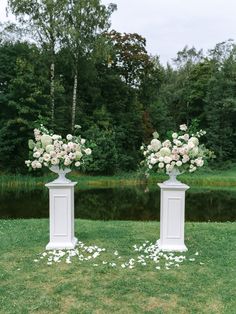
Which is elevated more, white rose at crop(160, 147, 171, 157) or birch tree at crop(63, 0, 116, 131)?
birch tree at crop(63, 0, 116, 131)

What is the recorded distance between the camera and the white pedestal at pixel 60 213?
6113mm

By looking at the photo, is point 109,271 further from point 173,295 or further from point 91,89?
point 91,89

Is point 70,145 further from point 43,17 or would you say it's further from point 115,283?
point 43,17

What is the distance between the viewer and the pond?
40.6 ft

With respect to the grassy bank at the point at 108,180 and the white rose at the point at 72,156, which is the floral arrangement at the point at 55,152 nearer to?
the white rose at the point at 72,156

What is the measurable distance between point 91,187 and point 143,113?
8.92 m

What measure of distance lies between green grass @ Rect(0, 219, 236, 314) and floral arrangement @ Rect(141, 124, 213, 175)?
128cm

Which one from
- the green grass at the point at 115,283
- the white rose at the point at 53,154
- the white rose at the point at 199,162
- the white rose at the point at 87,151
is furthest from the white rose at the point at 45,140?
the white rose at the point at 199,162

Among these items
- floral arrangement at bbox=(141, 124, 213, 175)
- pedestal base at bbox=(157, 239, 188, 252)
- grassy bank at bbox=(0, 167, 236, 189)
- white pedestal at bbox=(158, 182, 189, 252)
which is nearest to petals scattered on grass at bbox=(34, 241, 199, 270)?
pedestal base at bbox=(157, 239, 188, 252)

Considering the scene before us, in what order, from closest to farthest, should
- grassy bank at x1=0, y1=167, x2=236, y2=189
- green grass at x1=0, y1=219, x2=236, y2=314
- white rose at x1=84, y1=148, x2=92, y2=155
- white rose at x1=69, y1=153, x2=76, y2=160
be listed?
1. green grass at x1=0, y1=219, x2=236, y2=314
2. white rose at x1=69, y1=153, x2=76, y2=160
3. white rose at x1=84, y1=148, x2=92, y2=155
4. grassy bank at x1=0, y1=167, x2=236, y2=189

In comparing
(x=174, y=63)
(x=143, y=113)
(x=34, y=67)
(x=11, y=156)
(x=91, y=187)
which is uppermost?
(x=174, y=63)

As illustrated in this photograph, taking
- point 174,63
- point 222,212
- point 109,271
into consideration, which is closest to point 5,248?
point 109,271

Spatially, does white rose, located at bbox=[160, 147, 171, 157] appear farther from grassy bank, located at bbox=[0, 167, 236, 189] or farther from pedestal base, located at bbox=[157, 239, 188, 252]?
grassy bank, located at bbox=[0, 167, 236, 189]

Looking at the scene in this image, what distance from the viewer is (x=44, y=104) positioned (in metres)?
22.8
